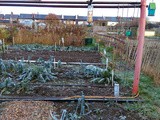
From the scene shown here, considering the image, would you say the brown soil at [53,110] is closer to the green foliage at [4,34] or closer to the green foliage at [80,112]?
the green foliage at [80,112]

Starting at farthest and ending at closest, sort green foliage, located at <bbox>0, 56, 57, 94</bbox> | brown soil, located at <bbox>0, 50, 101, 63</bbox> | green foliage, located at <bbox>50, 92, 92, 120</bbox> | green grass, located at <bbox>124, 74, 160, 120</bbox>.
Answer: brown soil, located at <bbox>0, 50, 101, 63</bbox>
green foliage, located at <bbox>0, 56, 57, 94</bbox>
green grass, located at <bbox>124, 74, 160, 120</bbox>
green foliage, located at <bbox>50, 92, 92, 120</bbox>

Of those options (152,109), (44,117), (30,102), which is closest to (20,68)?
(30,102)

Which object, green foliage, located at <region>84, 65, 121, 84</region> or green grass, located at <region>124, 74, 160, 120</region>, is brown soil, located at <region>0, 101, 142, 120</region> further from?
green foliage, located at <region>84, 65, 121, 84</region>

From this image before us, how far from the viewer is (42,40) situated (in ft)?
48.0

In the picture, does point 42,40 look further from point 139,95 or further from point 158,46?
point 139,95

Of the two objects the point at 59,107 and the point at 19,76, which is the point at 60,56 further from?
the point at 59,107

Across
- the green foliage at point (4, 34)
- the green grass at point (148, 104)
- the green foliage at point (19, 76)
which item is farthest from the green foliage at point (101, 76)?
the green foliage at point (4, 34)

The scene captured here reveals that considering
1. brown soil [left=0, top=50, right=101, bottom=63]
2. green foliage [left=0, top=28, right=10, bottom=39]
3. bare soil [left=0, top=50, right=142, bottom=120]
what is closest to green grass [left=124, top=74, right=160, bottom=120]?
bare soil [left=0, top=50, right=142, bottom=120]

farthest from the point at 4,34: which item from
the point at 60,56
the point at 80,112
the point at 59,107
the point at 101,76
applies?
the point at 80,112

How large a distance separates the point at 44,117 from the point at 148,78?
384 cm

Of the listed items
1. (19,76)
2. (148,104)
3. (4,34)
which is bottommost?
(148,104)

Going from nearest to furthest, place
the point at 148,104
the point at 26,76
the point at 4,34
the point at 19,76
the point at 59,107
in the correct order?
the point at 59,107
the point at 148,104
the point at 26,76
the point at 19,76
the point at 4,34

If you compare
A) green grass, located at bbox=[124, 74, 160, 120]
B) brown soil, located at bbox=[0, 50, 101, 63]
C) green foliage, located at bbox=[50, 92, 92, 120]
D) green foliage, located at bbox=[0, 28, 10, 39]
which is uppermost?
green foliage, located at bbox=[0, 28, 10, 39]

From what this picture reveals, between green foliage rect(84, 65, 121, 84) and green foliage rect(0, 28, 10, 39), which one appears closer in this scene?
green foliage rect(84, 65, 121, 84)
